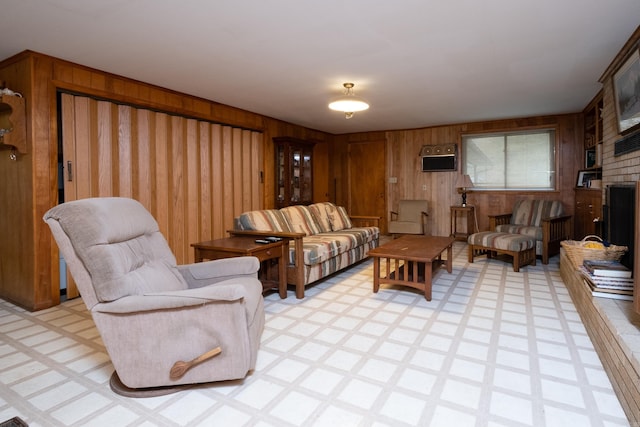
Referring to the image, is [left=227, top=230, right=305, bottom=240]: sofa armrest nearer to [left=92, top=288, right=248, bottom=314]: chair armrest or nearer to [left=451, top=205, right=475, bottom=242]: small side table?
[left=92, top=288, right=248, bottom=314]: chair armrest

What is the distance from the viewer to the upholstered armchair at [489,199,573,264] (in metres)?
4.59

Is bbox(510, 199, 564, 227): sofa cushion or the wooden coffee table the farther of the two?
bbox(510, 199, 564, 227): sofa cushion

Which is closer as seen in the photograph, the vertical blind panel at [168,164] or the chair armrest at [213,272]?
the chair armrest at [213,272]

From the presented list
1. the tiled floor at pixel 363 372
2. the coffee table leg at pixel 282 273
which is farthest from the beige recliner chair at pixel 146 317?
the coffee table leg at pixel 282 273

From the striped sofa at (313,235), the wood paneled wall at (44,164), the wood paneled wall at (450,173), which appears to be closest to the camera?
the wood paneled wall at (44,164)

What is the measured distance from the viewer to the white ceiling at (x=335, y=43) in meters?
2.31

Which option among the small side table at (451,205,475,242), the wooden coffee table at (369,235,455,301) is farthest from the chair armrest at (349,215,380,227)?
the small side table at (451,205,475,242)

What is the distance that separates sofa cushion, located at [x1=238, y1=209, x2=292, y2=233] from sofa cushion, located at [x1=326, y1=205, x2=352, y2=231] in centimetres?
97

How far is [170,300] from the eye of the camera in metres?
1.67

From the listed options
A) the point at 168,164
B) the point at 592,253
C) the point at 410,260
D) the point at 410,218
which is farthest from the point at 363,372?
the point at 410,218

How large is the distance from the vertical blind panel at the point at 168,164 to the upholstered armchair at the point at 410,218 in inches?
96.6

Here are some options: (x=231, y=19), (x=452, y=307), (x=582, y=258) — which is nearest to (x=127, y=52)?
(x=231, y=19)

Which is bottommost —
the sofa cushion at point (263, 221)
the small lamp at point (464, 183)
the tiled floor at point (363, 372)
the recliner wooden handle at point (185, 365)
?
the tiled floor at point (363, 372)

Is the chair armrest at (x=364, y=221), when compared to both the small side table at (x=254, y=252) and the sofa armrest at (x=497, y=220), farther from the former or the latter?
the small side table at (x=254, y=252)
